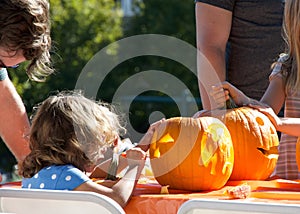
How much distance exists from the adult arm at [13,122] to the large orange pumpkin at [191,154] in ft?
3.47

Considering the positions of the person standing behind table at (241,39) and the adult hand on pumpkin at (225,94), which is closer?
the adult hand on pumpkin at (225,94)

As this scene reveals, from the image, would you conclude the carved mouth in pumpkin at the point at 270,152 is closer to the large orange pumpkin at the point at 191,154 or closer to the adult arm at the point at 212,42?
the large orange pumpkin at the point at 191,154

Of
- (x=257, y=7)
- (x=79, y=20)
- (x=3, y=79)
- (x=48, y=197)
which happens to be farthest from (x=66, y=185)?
(x=79, y=20)

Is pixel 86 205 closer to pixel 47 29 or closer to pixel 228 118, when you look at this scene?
pixel 228 118

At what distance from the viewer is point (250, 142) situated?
2566mm

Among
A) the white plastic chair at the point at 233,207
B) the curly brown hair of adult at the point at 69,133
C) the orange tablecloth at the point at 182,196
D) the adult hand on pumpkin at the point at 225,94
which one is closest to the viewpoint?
the white plastic chair at the point at 233,207

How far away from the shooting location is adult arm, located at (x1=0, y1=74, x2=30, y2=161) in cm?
332

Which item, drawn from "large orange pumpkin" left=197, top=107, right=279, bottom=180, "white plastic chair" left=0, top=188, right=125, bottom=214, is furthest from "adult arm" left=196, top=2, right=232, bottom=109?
"white plastic chair" left=0, top=188, right=125, bottom=214

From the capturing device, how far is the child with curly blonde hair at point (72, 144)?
2408mm

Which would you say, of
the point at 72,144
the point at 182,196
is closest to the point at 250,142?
the point at 182,196

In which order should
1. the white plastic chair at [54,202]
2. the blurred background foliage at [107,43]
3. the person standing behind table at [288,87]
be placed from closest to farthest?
the white plastic chair at [54,202] < the person standing behind table at [288,87] < the blurred background foliage at [107,43]

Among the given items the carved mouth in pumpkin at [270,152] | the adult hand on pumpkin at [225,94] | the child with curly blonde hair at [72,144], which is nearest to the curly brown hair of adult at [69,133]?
the child with curly blonde hair at [72,144]

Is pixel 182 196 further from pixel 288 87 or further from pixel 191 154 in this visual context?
pixel 288 87

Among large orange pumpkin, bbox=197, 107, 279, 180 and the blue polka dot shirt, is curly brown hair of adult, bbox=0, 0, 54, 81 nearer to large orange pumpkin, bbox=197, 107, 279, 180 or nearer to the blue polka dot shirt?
the blue polka dot shirt
